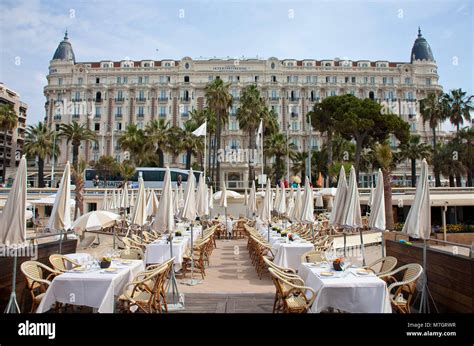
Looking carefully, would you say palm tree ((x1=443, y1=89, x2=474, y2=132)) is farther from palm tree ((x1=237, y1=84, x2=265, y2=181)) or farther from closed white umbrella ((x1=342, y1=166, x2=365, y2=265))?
closed white umbrella ((x1=342, y1=166, x2=365, y2=265))

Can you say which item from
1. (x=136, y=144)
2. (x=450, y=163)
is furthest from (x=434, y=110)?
(x=136, y=144)

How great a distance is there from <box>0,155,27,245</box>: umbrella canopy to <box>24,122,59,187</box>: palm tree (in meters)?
44.7

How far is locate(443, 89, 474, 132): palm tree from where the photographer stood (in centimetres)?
4150

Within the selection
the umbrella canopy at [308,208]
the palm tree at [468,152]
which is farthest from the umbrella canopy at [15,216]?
the palm tree at [468,152]

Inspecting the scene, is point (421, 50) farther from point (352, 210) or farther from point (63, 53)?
point (352, 210)

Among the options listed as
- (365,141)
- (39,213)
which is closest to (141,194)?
(39,213)

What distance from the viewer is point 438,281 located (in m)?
6.50

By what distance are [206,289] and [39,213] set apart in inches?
1195

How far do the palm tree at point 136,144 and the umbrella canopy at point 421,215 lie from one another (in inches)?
1750

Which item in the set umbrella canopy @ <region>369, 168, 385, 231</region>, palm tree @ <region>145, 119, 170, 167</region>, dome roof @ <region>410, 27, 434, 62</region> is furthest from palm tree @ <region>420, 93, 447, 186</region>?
umbrella canopy @ <region>369, 168, 385, 231</region>

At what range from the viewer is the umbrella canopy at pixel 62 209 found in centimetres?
708

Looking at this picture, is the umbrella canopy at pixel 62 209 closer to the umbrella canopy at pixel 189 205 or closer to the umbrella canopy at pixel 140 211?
the umbrella canopy at pixel 140 211

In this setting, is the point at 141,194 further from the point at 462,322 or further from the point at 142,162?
the point at 142,162

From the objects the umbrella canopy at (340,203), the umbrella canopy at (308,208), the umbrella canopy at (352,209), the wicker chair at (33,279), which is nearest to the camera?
the wicker chair at (33,279)
